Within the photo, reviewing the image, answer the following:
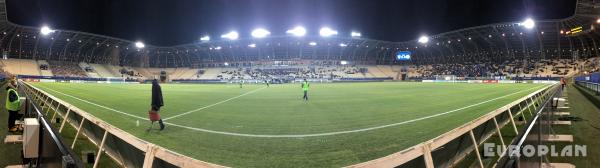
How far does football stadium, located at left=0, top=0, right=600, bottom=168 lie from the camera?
608 cm

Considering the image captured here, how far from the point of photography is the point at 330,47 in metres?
107

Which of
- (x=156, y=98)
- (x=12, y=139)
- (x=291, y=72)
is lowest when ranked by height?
(x=12, y=139)

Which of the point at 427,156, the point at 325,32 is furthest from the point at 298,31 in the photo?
the point at 427,156

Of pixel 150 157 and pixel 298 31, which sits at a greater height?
pixel 298 31

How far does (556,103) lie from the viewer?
13.3 meters

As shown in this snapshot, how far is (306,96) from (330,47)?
84.9m

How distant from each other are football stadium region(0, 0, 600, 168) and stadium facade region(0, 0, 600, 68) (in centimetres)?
45

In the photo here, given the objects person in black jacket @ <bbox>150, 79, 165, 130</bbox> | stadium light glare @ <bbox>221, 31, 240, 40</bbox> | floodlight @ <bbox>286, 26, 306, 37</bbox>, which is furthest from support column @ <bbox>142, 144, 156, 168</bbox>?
stadium light glare @ <bbox>221, 31, 240, 40</bbox>

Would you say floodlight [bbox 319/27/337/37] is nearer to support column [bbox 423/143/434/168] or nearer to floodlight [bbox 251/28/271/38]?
floodlight [bbox 251/28/271/38]

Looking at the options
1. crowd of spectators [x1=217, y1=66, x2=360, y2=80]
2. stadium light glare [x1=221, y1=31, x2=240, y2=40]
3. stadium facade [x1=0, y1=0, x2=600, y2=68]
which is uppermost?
stadium light glare [x1=221, y1=31, x2=240, y2=40]

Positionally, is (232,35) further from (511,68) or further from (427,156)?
(427,156)

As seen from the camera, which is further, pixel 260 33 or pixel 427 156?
pixel 260 33

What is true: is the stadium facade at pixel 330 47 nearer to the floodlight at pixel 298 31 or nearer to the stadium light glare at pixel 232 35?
the stadium light glare at pixel 232 35

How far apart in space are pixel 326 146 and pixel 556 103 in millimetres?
10478
